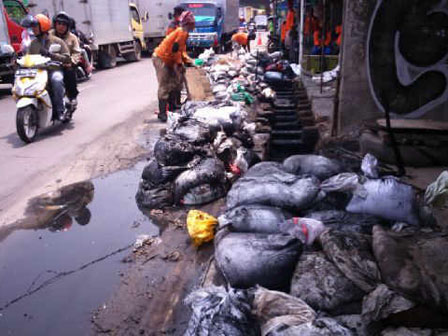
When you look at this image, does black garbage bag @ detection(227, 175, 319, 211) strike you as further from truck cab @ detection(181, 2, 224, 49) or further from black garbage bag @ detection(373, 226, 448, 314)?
truck cab @ detection(181, 2, 224, 49)

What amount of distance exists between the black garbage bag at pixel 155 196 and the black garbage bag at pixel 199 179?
0.09 metres

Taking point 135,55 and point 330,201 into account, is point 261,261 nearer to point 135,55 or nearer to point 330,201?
point 330,201

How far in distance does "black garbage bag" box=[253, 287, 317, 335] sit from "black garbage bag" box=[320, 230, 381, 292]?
317 mm

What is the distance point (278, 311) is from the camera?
2006 millimetres

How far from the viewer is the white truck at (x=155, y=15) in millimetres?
21844

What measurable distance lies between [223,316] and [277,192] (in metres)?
1.28

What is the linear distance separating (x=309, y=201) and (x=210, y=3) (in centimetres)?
2032

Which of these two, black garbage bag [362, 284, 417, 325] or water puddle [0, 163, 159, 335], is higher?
black garbage bag [362, 284, 417, 325]

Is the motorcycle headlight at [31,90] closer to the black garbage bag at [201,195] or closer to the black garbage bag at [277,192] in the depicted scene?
the black garbage bag at [201,195]

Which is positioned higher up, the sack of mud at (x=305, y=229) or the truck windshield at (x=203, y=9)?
the truck windshield at (x=203, y=9)

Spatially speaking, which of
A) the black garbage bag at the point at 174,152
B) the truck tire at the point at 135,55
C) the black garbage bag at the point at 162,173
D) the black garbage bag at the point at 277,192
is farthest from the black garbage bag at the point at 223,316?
the truck tire at the point at 135,55

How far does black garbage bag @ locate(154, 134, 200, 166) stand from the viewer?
4.29 m

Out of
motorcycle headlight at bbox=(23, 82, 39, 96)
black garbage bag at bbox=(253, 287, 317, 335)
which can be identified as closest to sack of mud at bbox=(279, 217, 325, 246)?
black garbage bag at bbox=(253, 287, 317, 335)

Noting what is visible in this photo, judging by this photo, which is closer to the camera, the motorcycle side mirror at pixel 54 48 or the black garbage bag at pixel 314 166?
the black garbage bag at pixel 314 166
